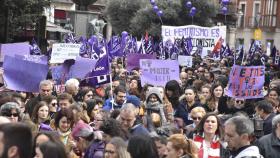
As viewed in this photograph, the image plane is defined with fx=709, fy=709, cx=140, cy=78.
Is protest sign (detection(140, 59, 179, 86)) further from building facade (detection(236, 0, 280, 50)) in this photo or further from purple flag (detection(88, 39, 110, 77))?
building facade (detection(236, 0, 280, 50))

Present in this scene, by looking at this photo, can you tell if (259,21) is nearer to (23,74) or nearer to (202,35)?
(202,35)

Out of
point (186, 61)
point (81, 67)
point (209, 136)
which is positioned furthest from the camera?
point (186, 61)

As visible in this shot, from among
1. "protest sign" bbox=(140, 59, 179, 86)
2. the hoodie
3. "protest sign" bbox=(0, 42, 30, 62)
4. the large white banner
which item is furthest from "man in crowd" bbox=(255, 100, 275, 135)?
the large white banner

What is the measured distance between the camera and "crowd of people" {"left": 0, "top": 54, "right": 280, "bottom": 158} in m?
5.71

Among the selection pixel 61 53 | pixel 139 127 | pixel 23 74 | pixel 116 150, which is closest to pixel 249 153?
pixel 116 150

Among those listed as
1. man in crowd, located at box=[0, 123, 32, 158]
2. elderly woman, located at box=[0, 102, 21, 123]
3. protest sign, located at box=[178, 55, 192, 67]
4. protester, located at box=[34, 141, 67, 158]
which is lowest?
protest sign, located at box=[178, 55, 192, 67]

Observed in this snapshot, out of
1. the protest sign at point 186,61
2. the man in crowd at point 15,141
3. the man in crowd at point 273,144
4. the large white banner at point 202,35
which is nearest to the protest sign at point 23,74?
the man in crowd at point 273,144

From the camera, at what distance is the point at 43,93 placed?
409 inches

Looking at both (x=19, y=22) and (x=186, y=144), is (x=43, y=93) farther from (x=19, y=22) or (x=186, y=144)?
(x=19, y=22)

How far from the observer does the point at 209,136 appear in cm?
755

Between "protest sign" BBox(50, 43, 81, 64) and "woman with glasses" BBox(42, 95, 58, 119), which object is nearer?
"woman with glasses" BBox(42, 95, 58, 119)

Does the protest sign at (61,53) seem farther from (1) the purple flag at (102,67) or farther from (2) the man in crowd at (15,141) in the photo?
(2) the man in crowd at (15,141)

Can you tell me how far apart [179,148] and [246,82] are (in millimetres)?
5247

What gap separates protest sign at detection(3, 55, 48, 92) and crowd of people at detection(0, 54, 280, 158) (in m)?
0.27
